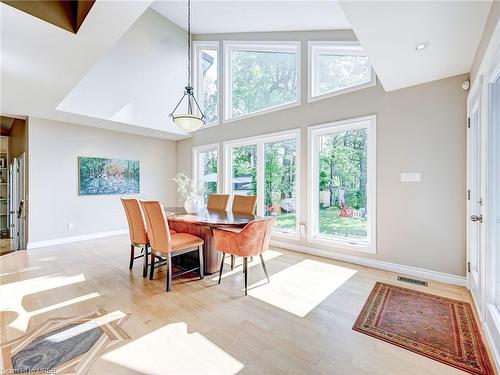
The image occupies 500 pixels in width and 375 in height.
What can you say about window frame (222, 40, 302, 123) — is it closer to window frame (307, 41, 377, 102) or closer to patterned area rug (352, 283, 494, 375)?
window frame (307, 41, 377, 102)

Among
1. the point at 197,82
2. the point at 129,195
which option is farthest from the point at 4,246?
the point at 197,82

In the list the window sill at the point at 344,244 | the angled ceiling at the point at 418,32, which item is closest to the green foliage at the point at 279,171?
the window sill at the point at 344,244

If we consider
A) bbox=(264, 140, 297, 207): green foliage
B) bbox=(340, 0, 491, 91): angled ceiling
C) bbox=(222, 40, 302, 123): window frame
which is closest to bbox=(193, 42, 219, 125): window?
bbox=(222, 40, 302, 123): window frame

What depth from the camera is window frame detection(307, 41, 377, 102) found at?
3.80 metres

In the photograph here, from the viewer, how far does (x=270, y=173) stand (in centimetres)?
494

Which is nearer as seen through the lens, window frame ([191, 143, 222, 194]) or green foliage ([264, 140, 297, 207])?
green foliage ([264, 140, 297, 207])

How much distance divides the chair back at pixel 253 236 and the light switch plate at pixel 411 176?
6.28 feet

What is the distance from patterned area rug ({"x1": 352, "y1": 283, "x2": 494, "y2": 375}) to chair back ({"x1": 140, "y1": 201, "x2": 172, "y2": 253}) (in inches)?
80.5

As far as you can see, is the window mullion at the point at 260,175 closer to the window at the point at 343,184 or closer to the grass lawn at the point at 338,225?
the window at the point at 343,184

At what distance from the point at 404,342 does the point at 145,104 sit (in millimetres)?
5666

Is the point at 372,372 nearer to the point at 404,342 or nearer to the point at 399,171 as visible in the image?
the point at 404,342

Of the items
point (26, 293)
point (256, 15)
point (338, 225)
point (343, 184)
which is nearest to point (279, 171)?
point (343, 184)

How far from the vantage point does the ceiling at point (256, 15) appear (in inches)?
145

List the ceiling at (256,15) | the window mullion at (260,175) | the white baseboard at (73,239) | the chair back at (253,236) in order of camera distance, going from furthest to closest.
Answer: the window mullion at (260,175) → the white baseboard at (73,239) → the ceiling at (256,15) → the chair back at (253,236)
